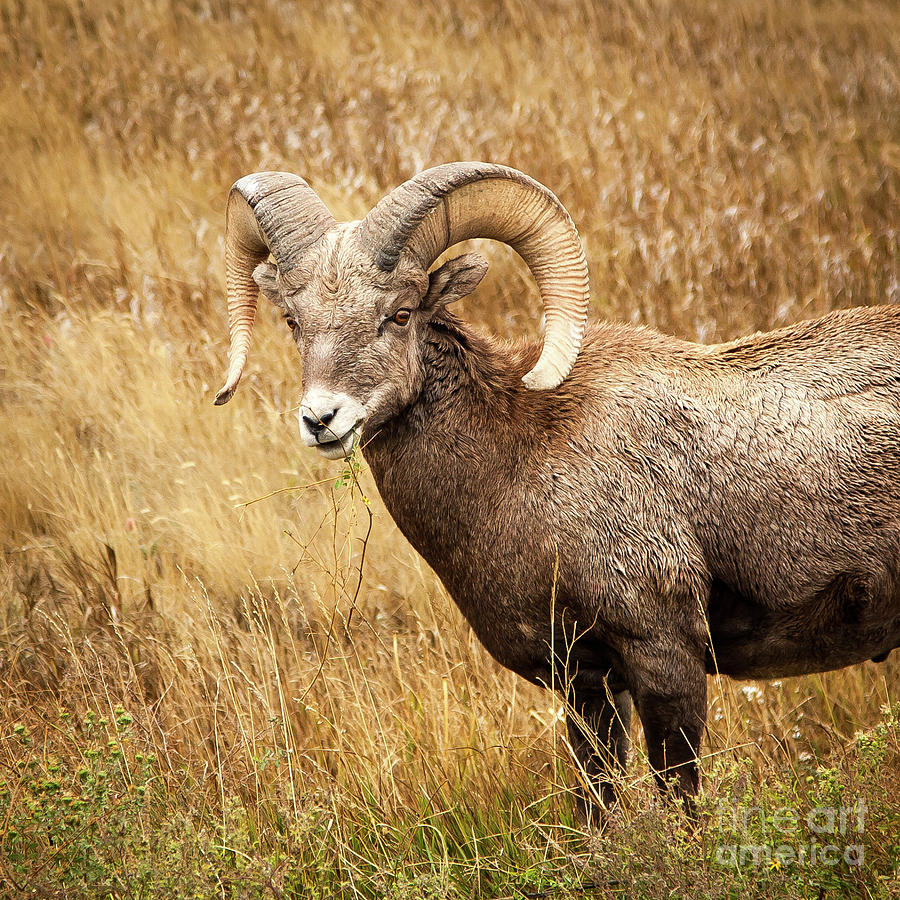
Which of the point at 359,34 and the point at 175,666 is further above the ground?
the point at 359,34

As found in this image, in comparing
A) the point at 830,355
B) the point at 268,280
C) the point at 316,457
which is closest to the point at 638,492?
the point at 830,355

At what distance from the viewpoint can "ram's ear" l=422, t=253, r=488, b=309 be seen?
4.33 metres

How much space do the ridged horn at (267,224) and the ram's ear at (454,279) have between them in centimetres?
55

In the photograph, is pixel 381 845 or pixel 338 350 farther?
pixel 381 845

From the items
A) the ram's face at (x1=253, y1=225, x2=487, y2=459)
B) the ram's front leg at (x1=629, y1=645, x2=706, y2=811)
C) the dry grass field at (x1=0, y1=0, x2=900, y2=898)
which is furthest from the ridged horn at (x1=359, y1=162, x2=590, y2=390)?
the ram's front leg at (x1=629, y1=645, x2=706, y2=811)

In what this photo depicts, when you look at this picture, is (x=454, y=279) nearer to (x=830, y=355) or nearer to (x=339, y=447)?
(x=339, y=447)

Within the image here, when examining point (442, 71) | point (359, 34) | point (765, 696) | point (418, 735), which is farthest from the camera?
point (359, 34)

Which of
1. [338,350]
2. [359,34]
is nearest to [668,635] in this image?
[338,350]

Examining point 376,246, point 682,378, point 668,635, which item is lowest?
point 668,635

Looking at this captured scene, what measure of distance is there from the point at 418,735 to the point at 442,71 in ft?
32.4

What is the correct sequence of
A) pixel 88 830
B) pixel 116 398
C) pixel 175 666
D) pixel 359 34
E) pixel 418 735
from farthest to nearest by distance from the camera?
pixel 359 34, pixel 116 398, pixel 175 666, pixel 418 735, pixel 88 830

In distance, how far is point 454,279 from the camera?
435cm

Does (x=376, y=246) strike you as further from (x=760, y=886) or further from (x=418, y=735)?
(x=760, y=886)

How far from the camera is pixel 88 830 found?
378 centimetres
